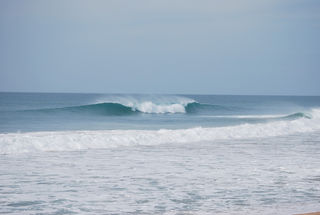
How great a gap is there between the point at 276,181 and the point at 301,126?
1089cm

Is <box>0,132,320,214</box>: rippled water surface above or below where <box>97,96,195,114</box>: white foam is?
below

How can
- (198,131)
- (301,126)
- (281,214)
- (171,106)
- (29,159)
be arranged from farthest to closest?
(171,106)
(301,126)
(198,131)
(29,159)
(281,214)

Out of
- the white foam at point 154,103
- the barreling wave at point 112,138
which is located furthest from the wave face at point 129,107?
the barreling wave at point 112,138

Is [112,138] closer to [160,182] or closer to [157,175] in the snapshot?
[157,175]

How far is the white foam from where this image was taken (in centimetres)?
2669

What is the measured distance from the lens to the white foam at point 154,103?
2669 centimetres

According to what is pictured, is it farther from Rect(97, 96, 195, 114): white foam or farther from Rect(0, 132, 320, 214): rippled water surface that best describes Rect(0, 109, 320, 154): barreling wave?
Rect(97, 96, 195, 114): white foam

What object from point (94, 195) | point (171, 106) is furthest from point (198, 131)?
point (171, 106)

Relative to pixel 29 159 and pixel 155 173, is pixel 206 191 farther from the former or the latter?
pixel 29 159

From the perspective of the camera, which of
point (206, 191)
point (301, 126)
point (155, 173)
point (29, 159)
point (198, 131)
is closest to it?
point (206, 191)

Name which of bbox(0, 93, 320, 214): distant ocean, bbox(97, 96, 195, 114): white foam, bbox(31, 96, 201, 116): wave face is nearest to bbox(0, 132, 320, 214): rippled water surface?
bbox(0, 93, 320, 214): distant ocean

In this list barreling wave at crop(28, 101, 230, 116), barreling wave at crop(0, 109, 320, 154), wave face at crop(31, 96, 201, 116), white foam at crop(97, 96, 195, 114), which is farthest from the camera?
white foam at crop(97, 96, 195, 114)

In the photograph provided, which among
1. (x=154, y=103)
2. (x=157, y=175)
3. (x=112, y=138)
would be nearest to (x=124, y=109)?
(x=154, y=103)

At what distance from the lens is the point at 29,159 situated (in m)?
8.01
